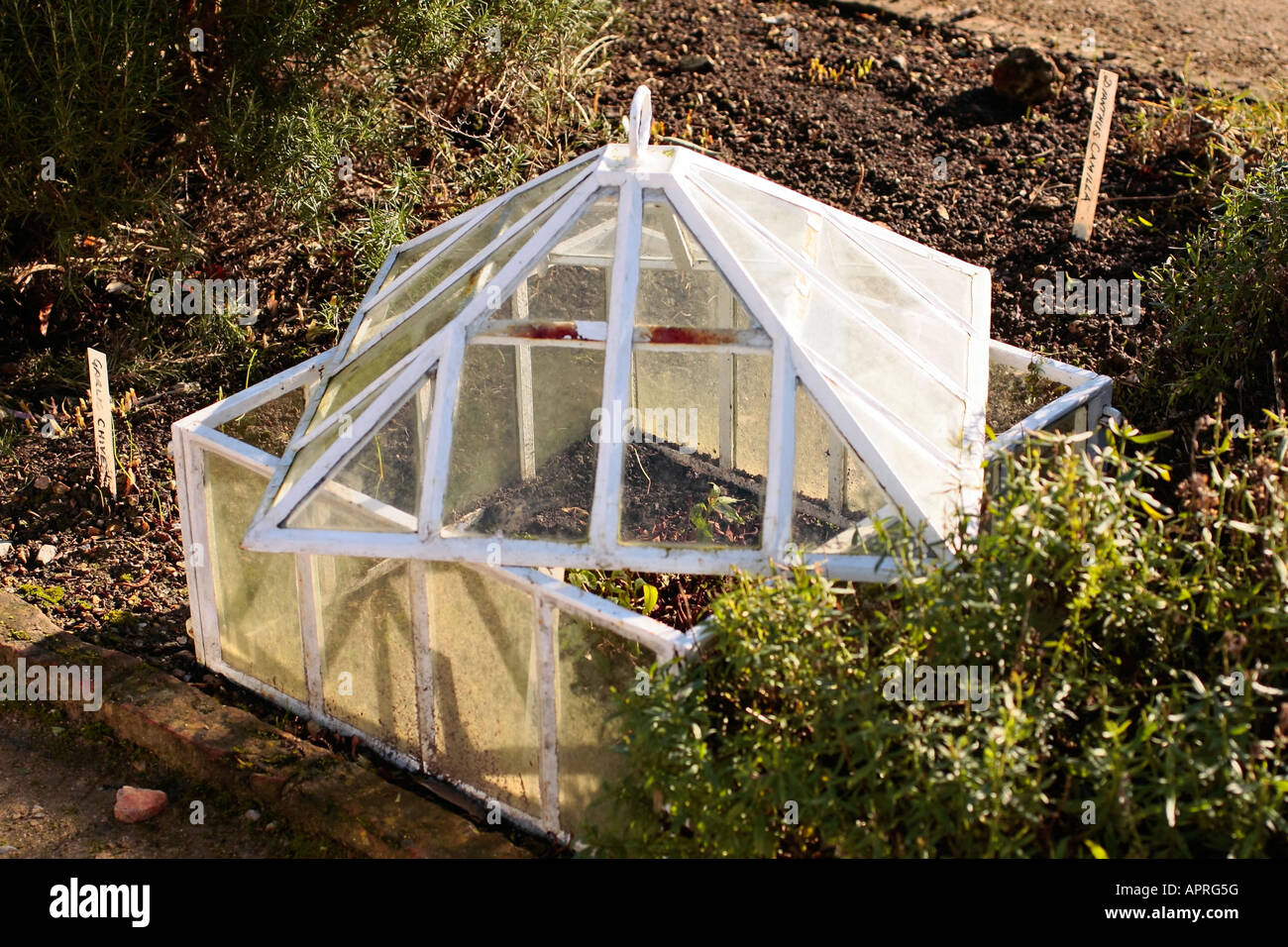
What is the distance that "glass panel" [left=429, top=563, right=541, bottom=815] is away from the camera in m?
3.71

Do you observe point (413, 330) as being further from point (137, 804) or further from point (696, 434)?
point (137, 804)

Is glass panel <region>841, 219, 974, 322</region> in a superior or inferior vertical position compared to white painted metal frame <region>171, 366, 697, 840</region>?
superior

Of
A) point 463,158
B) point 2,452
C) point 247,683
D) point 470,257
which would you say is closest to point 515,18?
point 463,158

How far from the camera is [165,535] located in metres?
5.20

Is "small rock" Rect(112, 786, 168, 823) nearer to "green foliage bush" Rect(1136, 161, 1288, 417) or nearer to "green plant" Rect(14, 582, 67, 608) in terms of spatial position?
"green plant" Rect(14, 582, 67, 608)

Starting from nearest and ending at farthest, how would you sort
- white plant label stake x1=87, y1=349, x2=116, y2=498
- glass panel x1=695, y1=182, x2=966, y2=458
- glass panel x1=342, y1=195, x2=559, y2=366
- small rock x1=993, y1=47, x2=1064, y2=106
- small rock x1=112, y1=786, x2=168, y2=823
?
glass panel x1=695, y1=182, x2=966, y2=458, glass panel x1=342, y1=195, x2=559, y2=366, small rock x1=112, y1=786, x2=168, y2=823, white plant label stake x1=87, y1=349, x2=116, y2=498, small rock x1=993, y1=47, x2=1064, y2=106

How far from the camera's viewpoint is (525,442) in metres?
3.89

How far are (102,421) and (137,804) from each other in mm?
1589

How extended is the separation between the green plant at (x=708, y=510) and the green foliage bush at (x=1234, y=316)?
5.96 ft

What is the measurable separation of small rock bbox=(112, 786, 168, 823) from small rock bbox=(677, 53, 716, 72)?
509 cm

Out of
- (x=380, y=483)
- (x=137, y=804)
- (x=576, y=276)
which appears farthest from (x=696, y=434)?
(x=137, y=804)

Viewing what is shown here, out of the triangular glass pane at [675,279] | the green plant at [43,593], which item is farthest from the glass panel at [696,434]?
the green plant at [43,593]

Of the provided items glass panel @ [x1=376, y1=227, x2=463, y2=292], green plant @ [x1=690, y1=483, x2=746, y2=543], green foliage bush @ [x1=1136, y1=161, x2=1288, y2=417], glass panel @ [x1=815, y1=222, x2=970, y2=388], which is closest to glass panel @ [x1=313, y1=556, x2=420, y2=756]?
green plant @ [x1=690, y1=483, x2=746, y2=543]
